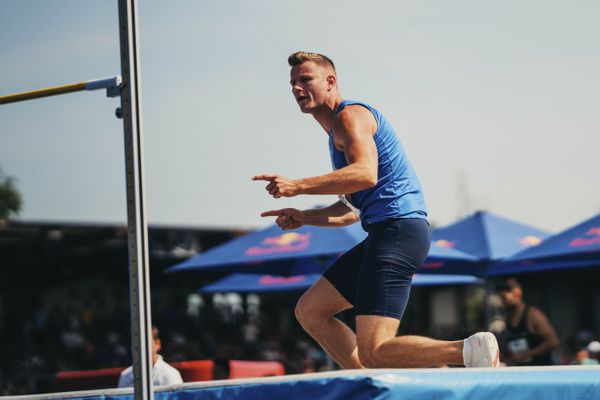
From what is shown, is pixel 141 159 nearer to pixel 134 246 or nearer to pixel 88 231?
pixel 134 246

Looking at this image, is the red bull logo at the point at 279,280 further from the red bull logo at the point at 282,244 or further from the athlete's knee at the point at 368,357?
the athlete's knee at the point at 368,357

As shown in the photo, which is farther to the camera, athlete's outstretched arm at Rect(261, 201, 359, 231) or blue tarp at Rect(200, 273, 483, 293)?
blue tarp at Rect(200, 273, 483, 293)

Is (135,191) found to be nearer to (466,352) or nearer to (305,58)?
(305,58)

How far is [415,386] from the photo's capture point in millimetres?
3443

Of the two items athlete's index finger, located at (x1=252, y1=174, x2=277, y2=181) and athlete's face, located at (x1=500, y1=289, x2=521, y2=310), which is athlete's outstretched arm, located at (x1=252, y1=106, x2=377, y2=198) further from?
athlete's face, located at (x1=500, y1=289, x2=521, y2=310)

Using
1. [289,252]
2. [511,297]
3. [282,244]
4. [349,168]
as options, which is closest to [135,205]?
Result: [349,168]

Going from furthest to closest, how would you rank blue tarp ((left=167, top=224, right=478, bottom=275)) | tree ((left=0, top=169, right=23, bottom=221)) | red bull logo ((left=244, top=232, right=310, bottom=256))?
tree ((left=0, top=169, right=23, bottom=221)), red bull logo ((left=244, top=232, right=310, bottom=256)), blue tarp ((left=167, top=224, right=478, bottom=275))

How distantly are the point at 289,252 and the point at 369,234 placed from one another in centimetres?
636

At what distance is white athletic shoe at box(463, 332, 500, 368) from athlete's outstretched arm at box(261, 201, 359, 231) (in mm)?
1120

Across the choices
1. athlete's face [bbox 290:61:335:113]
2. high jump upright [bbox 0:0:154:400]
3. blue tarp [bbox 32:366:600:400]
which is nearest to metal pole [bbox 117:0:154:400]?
high jump upright [bbox 0:0:154:400]

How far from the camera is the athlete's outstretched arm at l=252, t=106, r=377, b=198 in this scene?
385 cm

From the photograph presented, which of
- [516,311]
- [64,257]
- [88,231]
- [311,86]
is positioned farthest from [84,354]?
[311,86]

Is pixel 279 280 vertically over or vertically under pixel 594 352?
over

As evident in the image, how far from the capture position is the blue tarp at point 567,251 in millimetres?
9836
